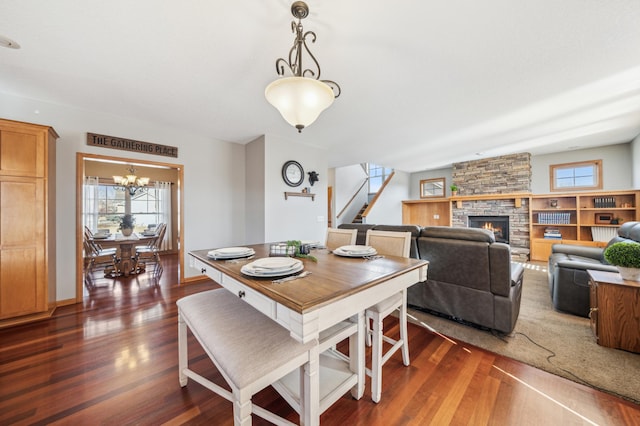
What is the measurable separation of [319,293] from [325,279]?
20 cm

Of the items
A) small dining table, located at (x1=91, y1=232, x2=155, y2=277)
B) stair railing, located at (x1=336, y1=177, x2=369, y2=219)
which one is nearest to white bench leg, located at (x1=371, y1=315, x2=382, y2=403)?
small dining table, located at (x1=91, y1=232, x2=155, y2=277)

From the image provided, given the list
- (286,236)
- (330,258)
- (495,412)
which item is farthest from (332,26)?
(286,236)

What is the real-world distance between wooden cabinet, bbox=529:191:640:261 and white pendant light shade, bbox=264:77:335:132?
245 inches

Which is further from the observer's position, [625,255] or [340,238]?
[340,238]

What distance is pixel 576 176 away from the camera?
206 inches

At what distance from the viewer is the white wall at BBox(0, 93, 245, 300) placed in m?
2.88

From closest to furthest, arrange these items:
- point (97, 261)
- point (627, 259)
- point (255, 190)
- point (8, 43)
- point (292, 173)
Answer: point (8, 43) → point (627, 259) → point (255, 190) → point (292, 173) → point (97, 261)

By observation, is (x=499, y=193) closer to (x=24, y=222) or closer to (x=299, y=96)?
(x=299, y=96)

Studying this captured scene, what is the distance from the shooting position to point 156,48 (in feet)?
6.05

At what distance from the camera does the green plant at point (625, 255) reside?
187cm

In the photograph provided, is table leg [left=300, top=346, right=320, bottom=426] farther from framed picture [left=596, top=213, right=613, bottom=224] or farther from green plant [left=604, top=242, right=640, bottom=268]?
framed picture [left=596, top=213, right=613, bottom=224]

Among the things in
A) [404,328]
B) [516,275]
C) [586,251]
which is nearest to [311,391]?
[404,328]

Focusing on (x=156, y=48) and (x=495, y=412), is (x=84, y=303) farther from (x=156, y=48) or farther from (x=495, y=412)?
(x=495, y=412)

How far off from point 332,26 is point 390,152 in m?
3.75
